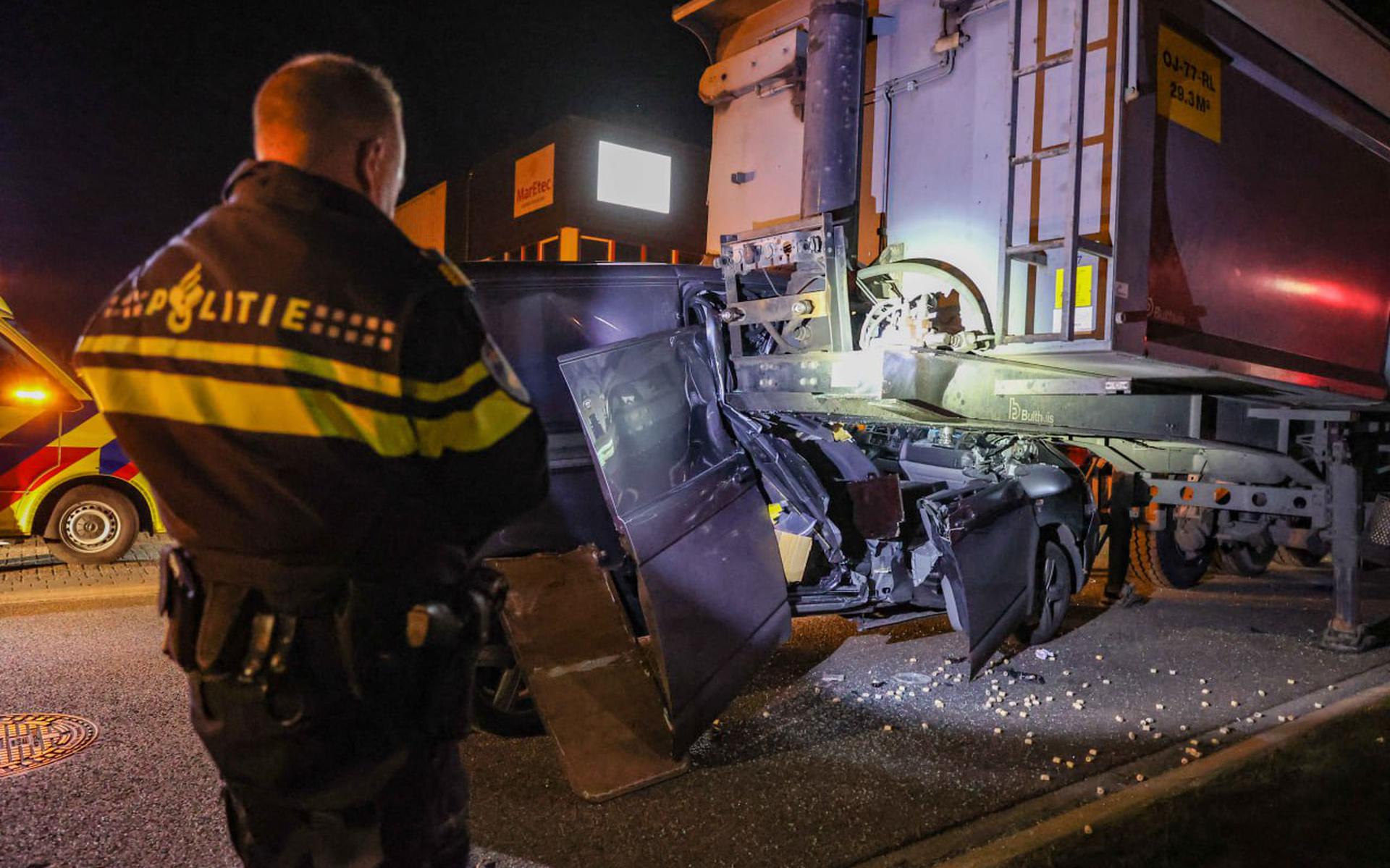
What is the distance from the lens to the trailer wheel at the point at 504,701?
156 inches

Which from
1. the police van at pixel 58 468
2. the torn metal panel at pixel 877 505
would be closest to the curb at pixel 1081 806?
the torn metal panel at pixel 877 505

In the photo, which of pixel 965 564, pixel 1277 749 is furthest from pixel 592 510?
pixel 1277 749

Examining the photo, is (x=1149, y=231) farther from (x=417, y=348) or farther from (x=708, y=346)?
(x=417, y=348)

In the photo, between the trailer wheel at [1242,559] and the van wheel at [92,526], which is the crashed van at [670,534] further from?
the van wheel at [92,526]

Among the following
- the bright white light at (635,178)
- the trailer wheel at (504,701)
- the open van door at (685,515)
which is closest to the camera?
the open van door at (685,515)

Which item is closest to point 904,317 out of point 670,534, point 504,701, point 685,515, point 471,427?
point 685,515

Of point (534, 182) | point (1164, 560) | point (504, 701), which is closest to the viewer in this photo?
point (504, 701)

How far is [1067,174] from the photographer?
3615 millimetres

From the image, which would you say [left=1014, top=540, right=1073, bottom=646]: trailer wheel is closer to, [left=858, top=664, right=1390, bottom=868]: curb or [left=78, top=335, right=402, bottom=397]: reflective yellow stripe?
[left=858, top=664, right=1390, bottom=868]: curb

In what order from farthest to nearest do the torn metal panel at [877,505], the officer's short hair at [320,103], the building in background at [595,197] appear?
the building in background at [595,197]
the torn metal panel at [877,505]
the officer's short hair at [320,103]

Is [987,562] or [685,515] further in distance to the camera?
[987,562]

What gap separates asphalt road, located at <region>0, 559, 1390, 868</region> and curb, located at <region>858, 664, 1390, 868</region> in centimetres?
10

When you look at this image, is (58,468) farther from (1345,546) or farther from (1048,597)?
(1345,546)

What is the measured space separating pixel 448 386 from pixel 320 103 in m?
0.55
